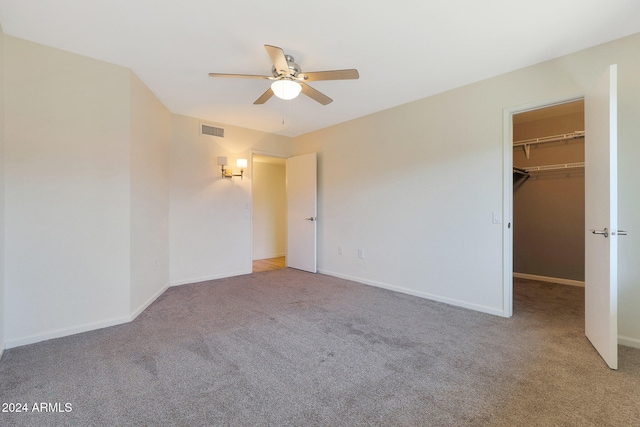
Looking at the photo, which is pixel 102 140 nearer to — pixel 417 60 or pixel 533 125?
pixel 417 60

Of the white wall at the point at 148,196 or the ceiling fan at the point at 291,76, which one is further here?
the white wall at the point at 148,196

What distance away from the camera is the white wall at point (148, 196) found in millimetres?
2787

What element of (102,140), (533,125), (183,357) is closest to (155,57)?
(102,140)

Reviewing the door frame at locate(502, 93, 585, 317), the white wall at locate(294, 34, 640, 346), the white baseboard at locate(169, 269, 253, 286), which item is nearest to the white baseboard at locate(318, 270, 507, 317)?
the white wall at locate(294, 34, 640, 346)

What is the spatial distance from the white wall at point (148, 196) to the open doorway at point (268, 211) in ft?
7.95

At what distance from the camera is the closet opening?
396 centimetres

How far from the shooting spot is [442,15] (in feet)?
6.37

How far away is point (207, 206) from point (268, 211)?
218 cm

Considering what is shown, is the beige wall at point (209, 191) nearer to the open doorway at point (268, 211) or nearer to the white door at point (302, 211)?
the white door at point (302, 211)

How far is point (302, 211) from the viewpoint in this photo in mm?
4922

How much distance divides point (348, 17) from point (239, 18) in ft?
2.62

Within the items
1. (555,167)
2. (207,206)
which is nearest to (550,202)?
(555,167)

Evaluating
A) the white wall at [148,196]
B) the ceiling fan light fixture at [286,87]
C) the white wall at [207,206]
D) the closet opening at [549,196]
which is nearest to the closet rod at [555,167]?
the closet opening at [549,196]

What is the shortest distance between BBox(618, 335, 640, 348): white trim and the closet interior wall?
2.18 metres
